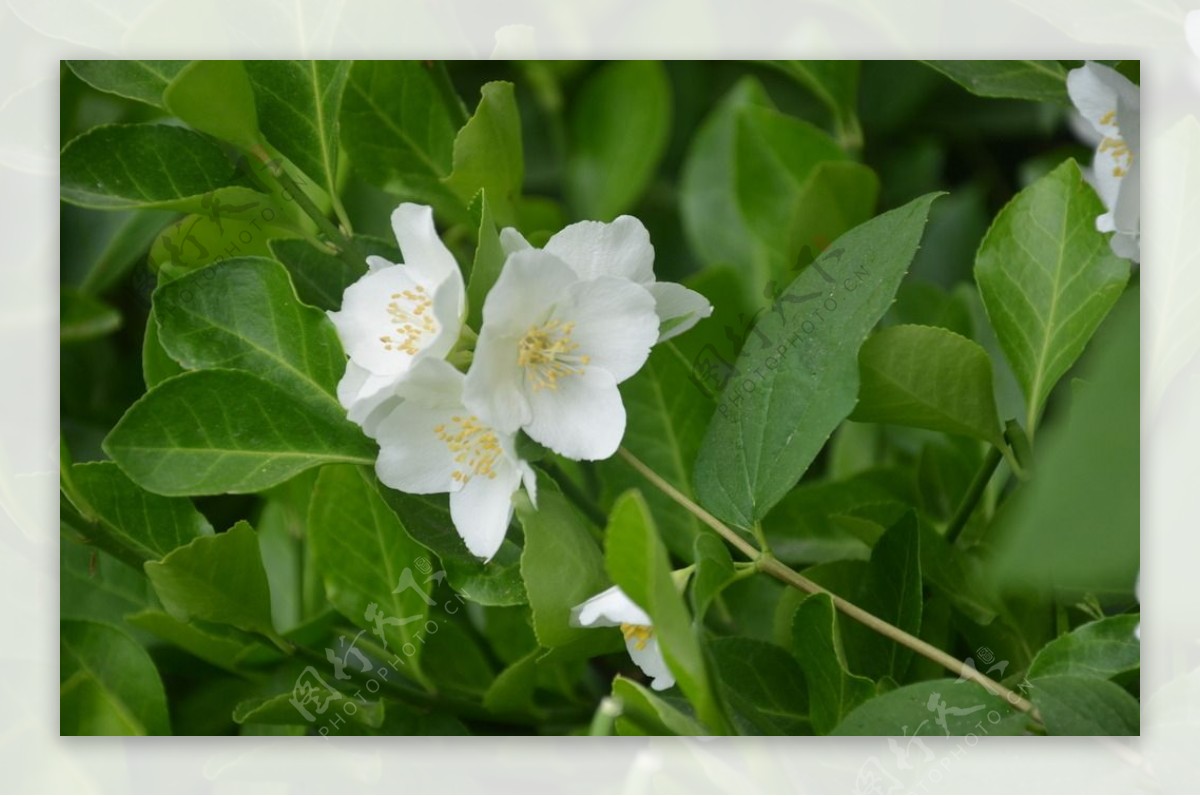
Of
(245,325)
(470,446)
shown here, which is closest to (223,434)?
(245,325)

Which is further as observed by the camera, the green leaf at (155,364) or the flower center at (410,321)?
the green leaf at (155,364)

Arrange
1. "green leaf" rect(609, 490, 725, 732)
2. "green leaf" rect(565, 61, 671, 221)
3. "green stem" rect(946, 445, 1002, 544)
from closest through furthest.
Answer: "green leaf" rect(609, 490, 725, 732), "green stem" rect(946, 445, 1002, 544), "green leaf" rect(565, 61, 671, 221)

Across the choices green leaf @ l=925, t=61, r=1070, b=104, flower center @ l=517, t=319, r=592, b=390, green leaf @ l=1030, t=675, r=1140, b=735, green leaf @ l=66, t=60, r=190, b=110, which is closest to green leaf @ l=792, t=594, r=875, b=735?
green leaf @ l=1030, t=675, r=1140, b=735

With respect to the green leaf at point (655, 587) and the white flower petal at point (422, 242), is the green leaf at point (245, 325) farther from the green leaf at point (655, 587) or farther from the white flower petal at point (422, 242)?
the green leaf at point (655, 587)

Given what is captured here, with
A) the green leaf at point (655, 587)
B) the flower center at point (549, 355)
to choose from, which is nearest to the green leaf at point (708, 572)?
the green leaf at point (655, 587)

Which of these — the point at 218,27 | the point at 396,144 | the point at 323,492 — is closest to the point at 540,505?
the point at 323,492

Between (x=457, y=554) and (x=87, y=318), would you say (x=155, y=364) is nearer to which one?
(x=87, y=318)

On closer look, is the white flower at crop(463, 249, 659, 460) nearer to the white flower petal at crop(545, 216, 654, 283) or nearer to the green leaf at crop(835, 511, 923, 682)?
the white flower petal at crop(545, 216, 654, 283)
